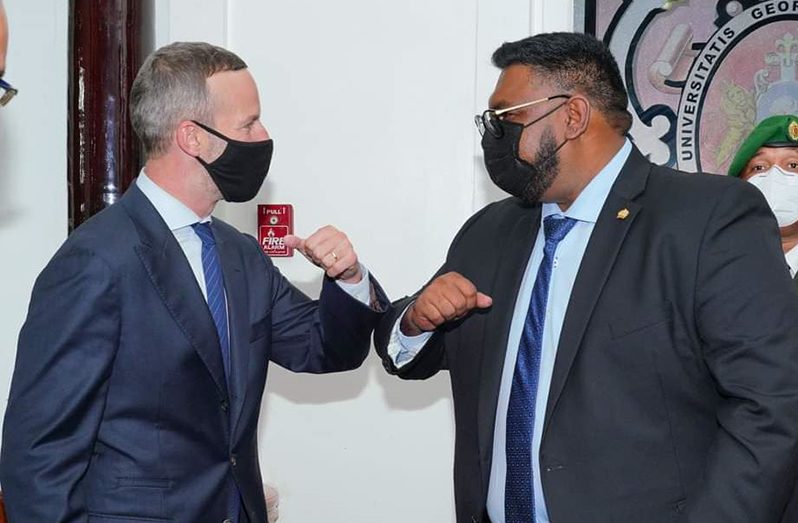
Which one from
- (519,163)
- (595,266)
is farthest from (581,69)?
(595,266)

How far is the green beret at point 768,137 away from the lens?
3111mm

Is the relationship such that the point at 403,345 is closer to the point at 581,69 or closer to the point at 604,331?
the point at 604,331

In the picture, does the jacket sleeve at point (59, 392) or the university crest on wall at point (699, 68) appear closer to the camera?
the jacket sleeve at point (59, 392)

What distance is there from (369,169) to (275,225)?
38 cm

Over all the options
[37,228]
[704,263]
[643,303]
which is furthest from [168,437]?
[37,228]

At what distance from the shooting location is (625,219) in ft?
6.32

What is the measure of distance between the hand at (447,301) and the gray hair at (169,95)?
0.60m

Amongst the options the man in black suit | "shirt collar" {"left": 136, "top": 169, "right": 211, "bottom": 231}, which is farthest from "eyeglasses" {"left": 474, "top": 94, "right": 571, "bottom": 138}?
"shirt collar" {"left": 136, "top": 169, "right": 211, "bottom": 231}

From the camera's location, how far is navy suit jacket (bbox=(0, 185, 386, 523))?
1781 mm

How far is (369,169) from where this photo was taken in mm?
3379

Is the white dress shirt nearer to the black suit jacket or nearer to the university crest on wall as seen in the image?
the black suit jacket

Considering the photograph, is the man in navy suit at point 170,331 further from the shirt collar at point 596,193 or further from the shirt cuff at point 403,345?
the shirt collar at point 596,193

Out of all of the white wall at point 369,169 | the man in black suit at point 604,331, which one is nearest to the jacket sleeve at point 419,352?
the man in black suit at point 604,331

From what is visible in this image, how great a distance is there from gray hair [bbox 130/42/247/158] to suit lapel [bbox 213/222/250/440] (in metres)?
0.25
